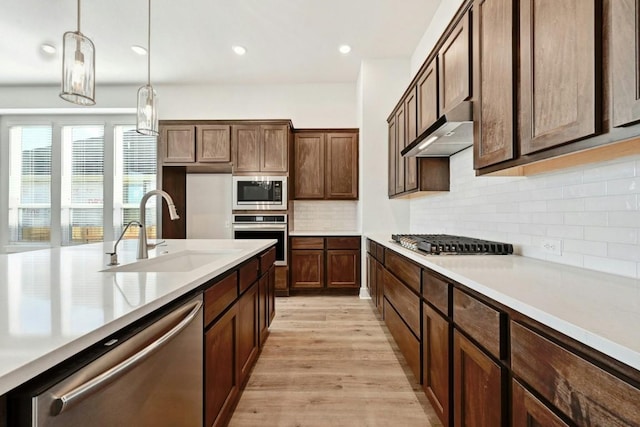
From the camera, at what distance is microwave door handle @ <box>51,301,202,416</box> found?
560 mm

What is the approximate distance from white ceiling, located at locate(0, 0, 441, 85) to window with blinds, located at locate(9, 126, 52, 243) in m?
0.87

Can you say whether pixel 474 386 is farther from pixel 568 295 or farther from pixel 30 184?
pixel 30 184

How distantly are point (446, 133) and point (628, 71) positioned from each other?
1.26 meters

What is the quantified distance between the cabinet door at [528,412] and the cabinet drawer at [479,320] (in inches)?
4.5

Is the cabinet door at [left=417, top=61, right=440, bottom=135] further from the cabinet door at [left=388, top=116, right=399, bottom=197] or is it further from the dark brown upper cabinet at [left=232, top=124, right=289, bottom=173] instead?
the dark brown upper cabinet at [left=232, top=124, right=289, bottom=173]

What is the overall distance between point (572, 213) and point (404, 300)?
1129 mm

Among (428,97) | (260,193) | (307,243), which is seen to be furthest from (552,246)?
(260,193)

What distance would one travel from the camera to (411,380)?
7.07ft

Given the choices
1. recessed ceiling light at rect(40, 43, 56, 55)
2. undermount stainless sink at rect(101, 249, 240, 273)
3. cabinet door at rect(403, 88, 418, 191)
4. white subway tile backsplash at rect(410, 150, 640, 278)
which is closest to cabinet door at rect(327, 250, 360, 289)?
cabinet door at rect(403, 88, 418, 191)

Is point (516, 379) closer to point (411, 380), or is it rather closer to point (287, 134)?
point (411, 380)

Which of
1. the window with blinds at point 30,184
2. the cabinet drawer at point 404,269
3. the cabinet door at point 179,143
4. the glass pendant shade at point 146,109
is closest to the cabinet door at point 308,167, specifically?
the cabinet door at point 179,143

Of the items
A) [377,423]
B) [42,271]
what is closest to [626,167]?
[377,423]

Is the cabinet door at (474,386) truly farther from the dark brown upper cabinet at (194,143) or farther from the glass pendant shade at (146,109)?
the dark brown upper cabinet at (194,143)

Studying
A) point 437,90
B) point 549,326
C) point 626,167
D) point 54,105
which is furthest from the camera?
point 54,105
